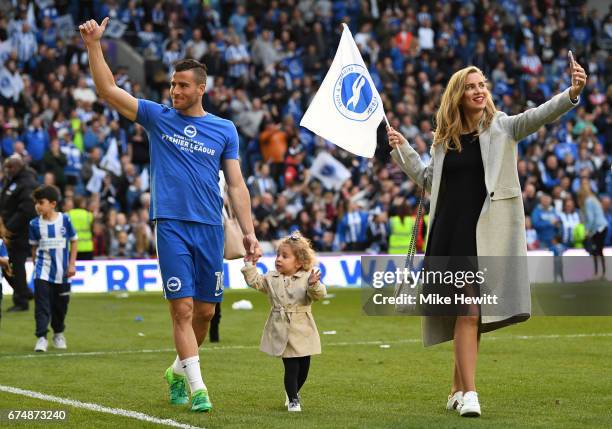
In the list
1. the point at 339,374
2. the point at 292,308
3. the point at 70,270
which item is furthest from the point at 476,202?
the point at 70,270

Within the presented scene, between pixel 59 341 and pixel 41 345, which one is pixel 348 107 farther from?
pixel 59 341

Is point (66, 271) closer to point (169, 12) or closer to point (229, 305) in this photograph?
point (229, 305)

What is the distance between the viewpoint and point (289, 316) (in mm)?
9062

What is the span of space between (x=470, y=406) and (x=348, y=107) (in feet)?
8.75

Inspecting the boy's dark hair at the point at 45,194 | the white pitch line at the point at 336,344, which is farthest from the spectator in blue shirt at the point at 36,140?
the white pitch line at the point at 336,344

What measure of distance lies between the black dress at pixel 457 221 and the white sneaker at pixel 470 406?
0.52 metres

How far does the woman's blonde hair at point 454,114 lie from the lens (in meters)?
8.83

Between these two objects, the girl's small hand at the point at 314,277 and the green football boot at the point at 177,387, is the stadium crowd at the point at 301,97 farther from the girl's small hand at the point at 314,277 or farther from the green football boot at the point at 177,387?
the girl's small hand at the point at 314,277

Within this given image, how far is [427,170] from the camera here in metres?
9.17

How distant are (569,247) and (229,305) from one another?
9.44 m

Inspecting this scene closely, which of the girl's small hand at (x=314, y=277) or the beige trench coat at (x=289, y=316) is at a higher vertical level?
the girl's small hand at (x=314, y=277)

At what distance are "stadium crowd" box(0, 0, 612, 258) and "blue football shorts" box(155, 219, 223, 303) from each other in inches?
512

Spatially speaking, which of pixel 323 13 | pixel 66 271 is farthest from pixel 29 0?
pixel 66 271

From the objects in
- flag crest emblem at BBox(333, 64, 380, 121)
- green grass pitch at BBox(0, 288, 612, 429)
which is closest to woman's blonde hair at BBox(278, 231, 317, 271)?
green grass pitch at BBox(0, 288, 612, 429)
